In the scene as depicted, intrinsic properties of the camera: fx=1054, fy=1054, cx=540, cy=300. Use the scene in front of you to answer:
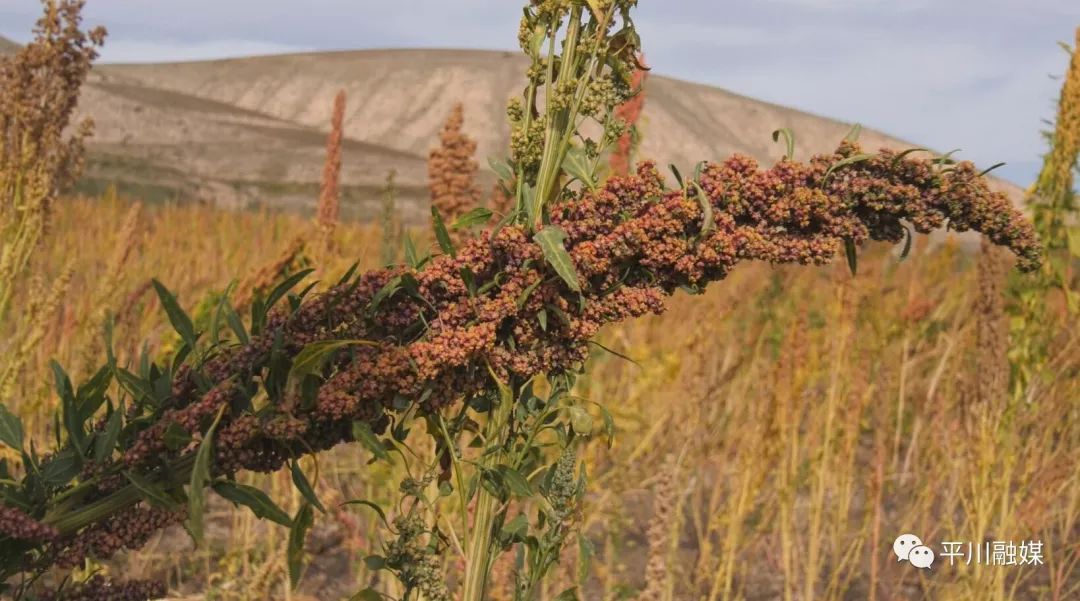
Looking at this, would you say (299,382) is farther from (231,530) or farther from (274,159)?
(274,159)

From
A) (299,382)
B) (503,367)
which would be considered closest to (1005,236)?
(503,367)

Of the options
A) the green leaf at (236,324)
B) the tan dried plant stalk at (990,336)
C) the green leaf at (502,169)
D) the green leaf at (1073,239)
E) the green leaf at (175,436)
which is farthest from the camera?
the green leaf at (1073,239)

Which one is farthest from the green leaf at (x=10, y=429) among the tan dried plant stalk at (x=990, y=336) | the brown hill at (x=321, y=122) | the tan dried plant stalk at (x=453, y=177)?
the brown hill at (x=321, y=122)

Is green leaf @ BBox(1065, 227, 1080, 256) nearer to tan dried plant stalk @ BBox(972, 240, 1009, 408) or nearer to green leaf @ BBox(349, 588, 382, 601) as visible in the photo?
tan dried plant stalk @ BBox(972, 240, 1009, 408)

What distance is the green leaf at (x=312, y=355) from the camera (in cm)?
117

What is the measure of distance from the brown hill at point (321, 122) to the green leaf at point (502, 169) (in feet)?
47.6

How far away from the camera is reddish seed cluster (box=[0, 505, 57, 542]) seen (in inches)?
48.5

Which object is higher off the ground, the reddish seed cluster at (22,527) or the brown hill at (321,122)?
the brown hill at (321,122)

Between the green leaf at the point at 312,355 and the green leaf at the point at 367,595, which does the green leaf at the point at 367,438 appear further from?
the green leaf at the point at 367,595

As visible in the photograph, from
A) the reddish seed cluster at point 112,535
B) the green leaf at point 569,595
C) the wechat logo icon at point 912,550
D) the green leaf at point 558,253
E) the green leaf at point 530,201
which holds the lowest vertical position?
the wechat logo icon at point 912,550

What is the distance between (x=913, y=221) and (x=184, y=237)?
7.56m

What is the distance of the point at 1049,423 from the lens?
408cm

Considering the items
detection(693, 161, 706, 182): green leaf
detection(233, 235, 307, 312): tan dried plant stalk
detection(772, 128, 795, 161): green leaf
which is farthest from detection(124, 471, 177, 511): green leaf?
detection(233, 235, 307, 312): tan dried plant stalk

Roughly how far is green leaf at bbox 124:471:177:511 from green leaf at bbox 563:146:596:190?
0.63m
